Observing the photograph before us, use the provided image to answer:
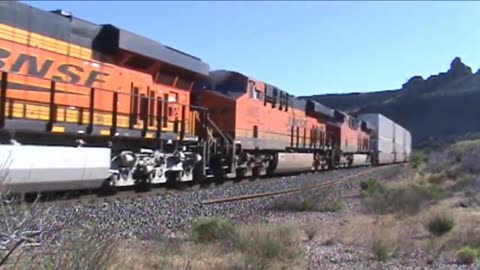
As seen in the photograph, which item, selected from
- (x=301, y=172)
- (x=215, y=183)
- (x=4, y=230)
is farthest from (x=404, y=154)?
(x=4, y=230)

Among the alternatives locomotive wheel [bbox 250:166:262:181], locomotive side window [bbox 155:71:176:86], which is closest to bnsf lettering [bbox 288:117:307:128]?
locomotive wheel [bbox 250:166:262:181]

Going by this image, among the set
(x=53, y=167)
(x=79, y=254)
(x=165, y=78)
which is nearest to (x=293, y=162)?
(x=165, y=78)

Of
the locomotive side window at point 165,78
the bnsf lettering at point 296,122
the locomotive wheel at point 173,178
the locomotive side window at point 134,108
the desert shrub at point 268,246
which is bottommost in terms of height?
the desert shrub at point 268,246

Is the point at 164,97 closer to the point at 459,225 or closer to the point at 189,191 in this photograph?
the point at 189,191

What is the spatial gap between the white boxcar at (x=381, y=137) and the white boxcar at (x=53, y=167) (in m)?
39.1

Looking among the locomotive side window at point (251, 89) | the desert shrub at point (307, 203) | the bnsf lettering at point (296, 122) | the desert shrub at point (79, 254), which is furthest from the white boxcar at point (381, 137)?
the desert shrub at point (79, 254)

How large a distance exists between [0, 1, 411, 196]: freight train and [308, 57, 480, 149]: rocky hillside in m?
80.5

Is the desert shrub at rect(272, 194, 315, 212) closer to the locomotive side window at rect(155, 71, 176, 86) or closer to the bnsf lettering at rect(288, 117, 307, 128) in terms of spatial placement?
the locomotive side window at rect(155, 71, 176, 86)

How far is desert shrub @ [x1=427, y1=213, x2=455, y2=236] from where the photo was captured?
10070 millimetres

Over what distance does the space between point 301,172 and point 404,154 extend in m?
40.4

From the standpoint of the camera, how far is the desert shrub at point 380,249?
7707 millimetres

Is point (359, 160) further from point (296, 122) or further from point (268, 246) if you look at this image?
point (268, 246)

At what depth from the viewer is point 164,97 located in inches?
649

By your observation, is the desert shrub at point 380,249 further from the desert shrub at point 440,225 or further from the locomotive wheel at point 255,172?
the locomotive wheel at point 255,172
